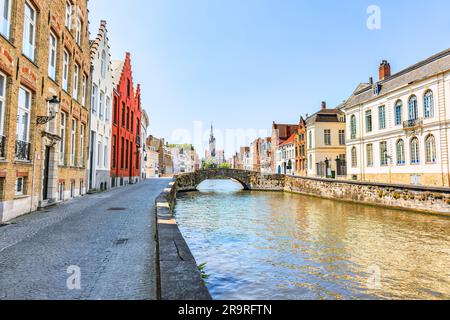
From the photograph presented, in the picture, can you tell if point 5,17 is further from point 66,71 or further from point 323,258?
point 323,258

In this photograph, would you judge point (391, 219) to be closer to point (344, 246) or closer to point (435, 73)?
point (344, 246)

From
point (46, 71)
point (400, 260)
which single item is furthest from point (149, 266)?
point (46, 71)

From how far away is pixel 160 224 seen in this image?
6.75 metres

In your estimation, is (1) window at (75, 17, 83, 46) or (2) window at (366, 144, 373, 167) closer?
(1) window at (75, 17, 83, 46)

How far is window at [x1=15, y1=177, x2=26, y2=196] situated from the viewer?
9.30 m

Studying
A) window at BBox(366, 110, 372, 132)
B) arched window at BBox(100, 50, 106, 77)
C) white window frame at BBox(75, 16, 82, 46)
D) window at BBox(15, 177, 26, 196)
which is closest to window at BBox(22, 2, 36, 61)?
window at BBox(15, 177, 26, 196)

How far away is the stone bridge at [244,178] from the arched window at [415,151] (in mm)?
19624

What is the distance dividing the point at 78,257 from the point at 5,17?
24.7 feet

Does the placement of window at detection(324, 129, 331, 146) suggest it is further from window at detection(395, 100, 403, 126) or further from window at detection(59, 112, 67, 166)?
window at detection(59, 112, 67, 166)

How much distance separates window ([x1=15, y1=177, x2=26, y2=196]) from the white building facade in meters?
8.14

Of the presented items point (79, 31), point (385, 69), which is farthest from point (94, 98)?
point (385, 69)

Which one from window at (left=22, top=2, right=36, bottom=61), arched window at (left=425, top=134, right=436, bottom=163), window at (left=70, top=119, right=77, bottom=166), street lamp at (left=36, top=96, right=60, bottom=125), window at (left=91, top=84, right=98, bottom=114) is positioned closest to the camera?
window at (left=22, top=2, right=36, bottom=61)

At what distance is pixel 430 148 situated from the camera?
69.1 ft

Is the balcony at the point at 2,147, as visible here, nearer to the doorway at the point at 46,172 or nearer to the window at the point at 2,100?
the window at the point at 2,100
